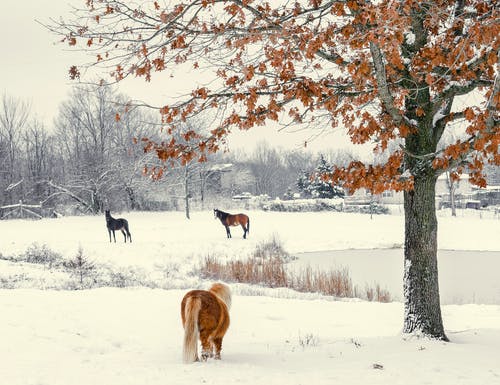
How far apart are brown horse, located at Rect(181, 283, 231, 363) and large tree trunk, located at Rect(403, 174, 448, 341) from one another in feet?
9.02

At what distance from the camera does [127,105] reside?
6320 millimetres

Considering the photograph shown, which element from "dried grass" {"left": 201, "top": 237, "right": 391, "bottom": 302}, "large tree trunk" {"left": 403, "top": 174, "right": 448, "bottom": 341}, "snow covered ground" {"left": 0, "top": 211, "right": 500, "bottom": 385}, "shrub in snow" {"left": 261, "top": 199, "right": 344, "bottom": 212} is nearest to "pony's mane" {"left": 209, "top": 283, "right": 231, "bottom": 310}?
"snow covered ground" {"left": 0, "top": 211, "right": 500, "bottom": 385}

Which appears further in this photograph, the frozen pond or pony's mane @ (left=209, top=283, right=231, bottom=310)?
the frozen pond

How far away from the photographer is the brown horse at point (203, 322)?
4.89 m

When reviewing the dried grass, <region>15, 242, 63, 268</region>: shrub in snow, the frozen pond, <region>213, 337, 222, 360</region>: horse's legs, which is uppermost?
<region>213, 337, 222, 360</region>: horse's legs

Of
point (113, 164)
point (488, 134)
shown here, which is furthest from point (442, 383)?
point (113, 164)

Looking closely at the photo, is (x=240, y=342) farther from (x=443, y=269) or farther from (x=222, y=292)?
(x=443, y=269)

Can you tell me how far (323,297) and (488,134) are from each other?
25.1 ft

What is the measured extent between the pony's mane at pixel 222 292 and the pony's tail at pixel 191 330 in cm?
69

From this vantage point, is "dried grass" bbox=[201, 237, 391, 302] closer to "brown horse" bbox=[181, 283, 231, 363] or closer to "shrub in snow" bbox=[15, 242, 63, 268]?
"shrub in snow" bbox=[15, 242, 63, 268]

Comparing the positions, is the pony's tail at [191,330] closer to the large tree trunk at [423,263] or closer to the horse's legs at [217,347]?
the horse's legs at [217,347]

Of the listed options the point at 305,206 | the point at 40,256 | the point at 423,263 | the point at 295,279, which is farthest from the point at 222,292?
the point at 305,206

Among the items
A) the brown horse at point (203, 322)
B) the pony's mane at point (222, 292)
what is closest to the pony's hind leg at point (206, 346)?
the brown horse at point (203, 322)

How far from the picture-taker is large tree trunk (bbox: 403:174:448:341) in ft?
21.2
